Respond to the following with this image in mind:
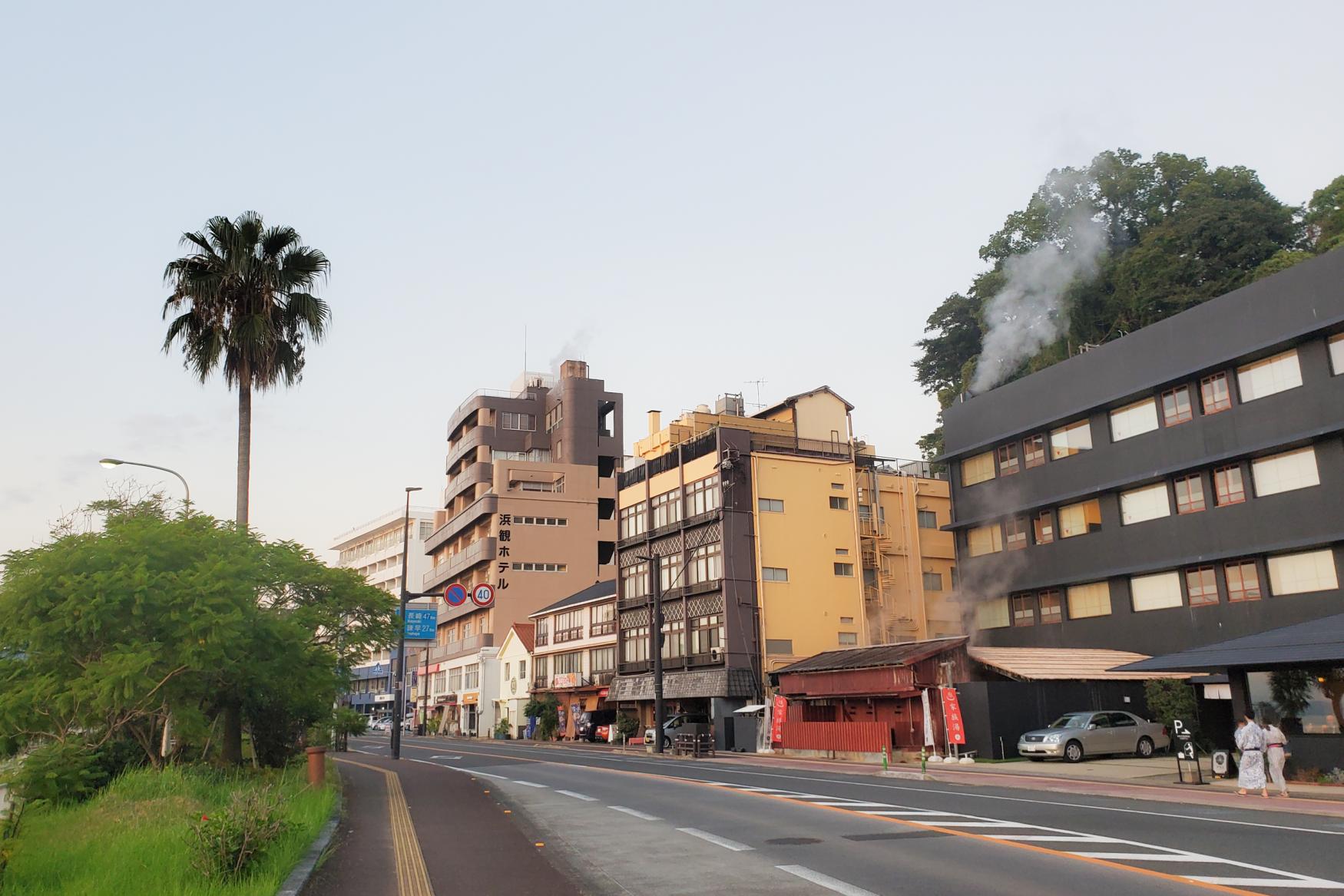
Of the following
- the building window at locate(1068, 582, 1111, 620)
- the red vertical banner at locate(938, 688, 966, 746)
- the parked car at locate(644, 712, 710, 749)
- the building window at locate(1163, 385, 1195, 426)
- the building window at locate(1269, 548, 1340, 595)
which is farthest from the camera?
the parked car at locate(644, 712, 710, 749)

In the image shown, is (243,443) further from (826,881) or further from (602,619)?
(602,619)

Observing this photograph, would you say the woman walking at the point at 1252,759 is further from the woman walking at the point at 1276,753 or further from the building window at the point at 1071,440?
the building window at the point at 1071,440

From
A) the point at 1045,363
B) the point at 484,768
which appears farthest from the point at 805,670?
the point at 1045,363

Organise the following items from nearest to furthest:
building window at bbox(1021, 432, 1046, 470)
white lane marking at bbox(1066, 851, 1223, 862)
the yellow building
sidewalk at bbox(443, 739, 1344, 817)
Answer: white lane marking at bbox(1066, 851, 1223, 862)
sidewalk at bbox(443, 739, 1344, 817)
building window at bbox(1021, 432, 1046, 470)
the yellow building

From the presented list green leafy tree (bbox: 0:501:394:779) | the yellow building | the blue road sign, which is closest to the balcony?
the yellow building

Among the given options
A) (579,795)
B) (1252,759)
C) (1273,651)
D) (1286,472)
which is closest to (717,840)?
(579,795)

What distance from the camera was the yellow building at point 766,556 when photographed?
54000mm

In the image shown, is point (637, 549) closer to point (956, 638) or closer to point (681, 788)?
point (956, 638)

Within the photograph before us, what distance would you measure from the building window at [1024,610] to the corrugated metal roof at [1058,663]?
524 centimetres

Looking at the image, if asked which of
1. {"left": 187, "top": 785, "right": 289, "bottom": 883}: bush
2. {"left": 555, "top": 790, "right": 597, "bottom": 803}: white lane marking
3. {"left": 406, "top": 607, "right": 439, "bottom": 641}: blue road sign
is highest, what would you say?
{"left": 406, "top": 607, "right": 439, "bottom": 641}: blue road sign

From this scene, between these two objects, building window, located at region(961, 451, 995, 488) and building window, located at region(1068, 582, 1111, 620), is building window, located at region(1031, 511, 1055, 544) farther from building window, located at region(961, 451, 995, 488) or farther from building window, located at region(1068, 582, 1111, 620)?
building window, located at region(961, 451, 995, 488)

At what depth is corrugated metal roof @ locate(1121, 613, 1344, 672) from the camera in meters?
22.2

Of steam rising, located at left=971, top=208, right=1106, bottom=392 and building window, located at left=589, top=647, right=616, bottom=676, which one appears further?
building window, located at left=589, top=647, right=616, bottom=676

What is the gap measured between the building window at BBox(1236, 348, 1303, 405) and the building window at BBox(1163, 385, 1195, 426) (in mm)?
2204
